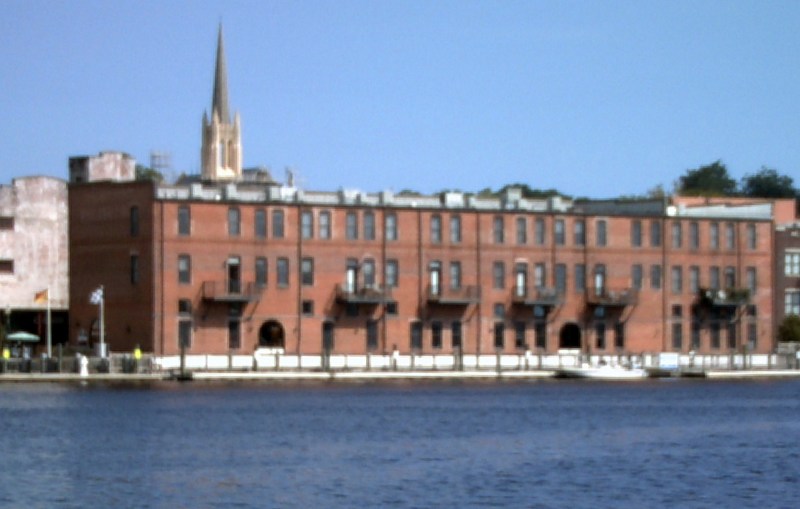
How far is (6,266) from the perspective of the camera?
438ft

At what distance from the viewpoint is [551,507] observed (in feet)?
185

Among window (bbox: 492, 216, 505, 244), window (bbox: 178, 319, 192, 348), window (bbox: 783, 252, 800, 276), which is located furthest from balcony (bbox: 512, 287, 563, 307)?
window (bbox: 178, 319, 192, 348)

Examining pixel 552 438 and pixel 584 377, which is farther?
pixel 584 377

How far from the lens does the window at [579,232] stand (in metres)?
135

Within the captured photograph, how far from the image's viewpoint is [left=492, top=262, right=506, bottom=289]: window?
5177 inches

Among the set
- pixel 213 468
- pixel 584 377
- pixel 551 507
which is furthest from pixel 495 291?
pixel 551 507

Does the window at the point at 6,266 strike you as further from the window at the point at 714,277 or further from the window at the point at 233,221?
the window at the point at 714,277

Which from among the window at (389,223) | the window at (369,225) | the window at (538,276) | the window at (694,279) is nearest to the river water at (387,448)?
the window at (369,225)

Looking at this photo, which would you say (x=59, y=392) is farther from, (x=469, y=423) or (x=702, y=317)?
(x=702, y=317)

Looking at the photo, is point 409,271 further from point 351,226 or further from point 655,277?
point 655,277

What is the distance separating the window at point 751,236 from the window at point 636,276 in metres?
9.61

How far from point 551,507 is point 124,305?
67565 millimetres

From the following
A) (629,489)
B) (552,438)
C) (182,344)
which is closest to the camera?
(629,489)

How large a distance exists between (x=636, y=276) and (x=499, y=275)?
10.8 metres
